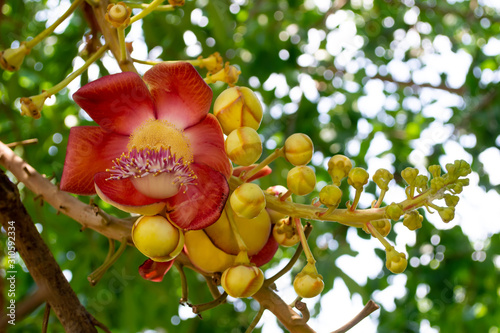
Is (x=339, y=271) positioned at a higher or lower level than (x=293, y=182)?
lower

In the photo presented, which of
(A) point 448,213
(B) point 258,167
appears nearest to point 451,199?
(A) point 448,213

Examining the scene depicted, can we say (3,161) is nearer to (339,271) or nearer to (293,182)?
(293,182)

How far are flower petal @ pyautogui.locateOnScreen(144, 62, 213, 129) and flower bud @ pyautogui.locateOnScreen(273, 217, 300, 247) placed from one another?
205 millimetres

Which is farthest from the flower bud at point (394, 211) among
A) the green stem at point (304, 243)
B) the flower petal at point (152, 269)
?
the flower petal at point (152, 269)

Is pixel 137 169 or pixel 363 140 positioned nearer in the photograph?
pixel 137 169

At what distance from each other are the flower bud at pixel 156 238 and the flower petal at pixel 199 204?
0.08 ft

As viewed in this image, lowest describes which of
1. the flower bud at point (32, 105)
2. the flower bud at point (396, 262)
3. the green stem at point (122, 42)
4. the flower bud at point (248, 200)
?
the flower bud at point (396, 262)

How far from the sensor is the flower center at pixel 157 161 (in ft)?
2.38

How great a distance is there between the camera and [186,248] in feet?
2.68

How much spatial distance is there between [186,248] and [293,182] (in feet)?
0.68

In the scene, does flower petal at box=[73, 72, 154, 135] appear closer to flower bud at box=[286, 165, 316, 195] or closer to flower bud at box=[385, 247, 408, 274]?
flower bud at box=[286, 165, 316, 195]

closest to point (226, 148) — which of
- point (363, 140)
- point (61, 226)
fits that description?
point (61, 226)

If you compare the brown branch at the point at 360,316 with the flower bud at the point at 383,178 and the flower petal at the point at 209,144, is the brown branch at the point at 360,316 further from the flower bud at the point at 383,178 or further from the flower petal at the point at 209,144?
the flower petal at the point at 209,144

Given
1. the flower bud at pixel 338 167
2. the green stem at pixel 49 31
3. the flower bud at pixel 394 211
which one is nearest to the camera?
the flower bud at pixel 394 211
